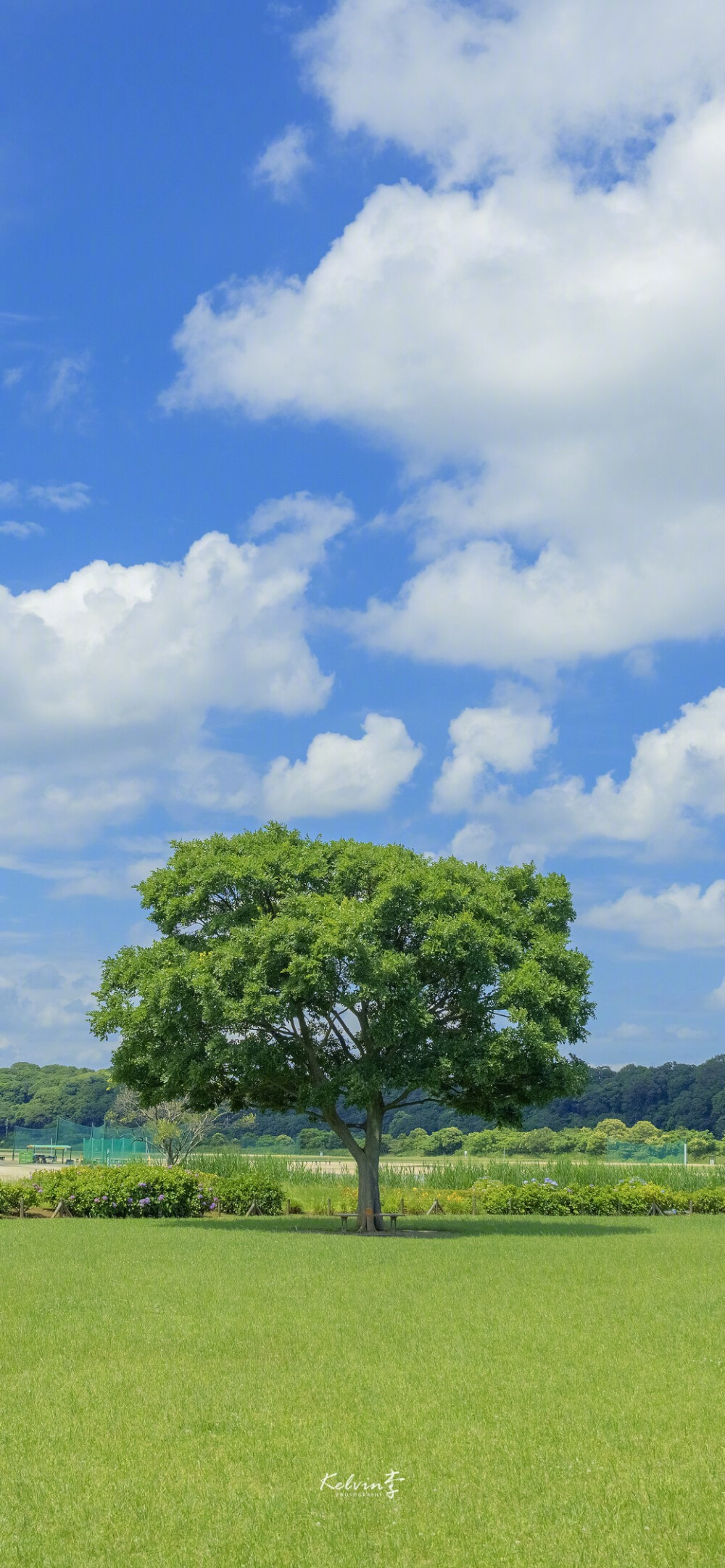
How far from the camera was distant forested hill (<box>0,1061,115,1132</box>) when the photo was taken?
128 meters

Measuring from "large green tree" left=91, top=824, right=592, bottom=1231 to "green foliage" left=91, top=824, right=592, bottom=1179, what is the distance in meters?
0.05

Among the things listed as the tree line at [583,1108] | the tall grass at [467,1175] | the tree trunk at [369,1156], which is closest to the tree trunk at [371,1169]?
the tree trunk at [369,1156]

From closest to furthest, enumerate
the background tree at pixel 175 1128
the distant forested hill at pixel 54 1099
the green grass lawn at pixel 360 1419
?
the green grass lawn at pixel 360 1419 < the background tree at pixel 175 1128 < the distant forested hill at pixel 54 1099

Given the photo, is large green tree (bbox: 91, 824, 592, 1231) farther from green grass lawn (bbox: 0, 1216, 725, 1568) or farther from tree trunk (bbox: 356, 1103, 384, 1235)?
green grass lawn (bbox: 0, 1216, 725, 1568)

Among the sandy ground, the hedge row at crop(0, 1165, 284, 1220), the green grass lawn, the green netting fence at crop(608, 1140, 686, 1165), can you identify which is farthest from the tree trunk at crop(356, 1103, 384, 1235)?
the green netting fence at crop(608, 1140, 686, 1165)

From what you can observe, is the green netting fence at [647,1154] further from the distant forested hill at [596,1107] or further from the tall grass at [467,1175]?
the distant forested hill at [596,1107]

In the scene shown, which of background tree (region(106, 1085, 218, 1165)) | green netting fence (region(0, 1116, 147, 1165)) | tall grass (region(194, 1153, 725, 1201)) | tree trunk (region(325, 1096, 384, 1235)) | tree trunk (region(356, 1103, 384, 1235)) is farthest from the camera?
green netting fence (region(0, 1116, 147, 1165))

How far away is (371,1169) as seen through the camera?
3139cm

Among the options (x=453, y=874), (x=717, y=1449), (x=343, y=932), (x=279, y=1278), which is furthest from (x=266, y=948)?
(x=717, y=1449)

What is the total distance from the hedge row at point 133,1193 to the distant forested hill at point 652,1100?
288 feet

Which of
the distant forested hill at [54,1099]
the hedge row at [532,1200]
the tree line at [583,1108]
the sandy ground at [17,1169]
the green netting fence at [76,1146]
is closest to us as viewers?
the hedge row at [532,1200]

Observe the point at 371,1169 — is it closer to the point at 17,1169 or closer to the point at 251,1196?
the point at 251,1196

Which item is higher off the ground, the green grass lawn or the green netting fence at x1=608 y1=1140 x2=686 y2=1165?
the green grass lawn

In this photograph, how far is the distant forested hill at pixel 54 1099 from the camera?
12825 centimetres
